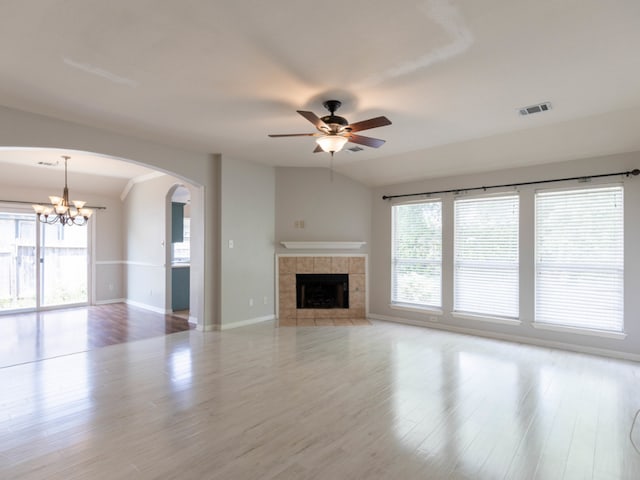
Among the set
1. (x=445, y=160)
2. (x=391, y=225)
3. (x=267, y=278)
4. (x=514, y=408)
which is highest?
(x=445, y=160)

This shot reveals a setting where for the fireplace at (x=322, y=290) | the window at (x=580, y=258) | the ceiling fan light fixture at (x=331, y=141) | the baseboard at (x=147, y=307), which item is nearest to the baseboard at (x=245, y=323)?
the fireplace at (x=322, y=290)

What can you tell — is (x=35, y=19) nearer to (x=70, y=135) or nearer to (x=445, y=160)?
(x=70, y=135)

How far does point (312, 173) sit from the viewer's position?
6637 mm

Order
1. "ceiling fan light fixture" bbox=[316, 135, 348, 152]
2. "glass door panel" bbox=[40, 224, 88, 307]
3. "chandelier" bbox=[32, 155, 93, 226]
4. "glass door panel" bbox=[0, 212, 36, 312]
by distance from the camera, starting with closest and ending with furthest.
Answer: "ceiling fan light fixture" bbox=[316, 135, 348, 152]
"chandelier" bbox=[32, 155, 93, 226]
"glass door panel" bbox=[0, 212, 36, 312]
"glass door panel" bbox=[40, 224, 88, 307]

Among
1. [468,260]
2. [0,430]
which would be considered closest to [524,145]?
[468,260]

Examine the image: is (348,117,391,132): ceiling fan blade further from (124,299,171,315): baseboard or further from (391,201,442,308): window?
(124,299,171,315): baseboard

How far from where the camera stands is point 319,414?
2.91 m

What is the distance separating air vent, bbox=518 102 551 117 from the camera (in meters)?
3.60

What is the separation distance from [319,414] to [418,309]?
3.64 metres

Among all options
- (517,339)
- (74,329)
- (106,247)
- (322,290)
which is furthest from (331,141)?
(106,247)

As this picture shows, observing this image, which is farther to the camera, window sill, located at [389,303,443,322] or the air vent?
window sill, located at [389,303,443,322]

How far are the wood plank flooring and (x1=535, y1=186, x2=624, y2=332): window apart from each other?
18.2 ft

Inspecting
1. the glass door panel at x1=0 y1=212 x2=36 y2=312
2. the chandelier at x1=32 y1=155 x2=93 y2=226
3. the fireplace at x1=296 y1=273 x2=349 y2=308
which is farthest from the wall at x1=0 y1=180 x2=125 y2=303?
the fireplace at x1=296 y1=273 x2=349 y2=308

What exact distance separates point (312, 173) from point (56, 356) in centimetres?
465
